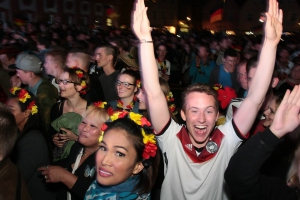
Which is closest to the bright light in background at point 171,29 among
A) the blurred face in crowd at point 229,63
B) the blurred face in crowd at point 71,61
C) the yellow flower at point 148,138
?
the blurred face in crowd at point 229,63

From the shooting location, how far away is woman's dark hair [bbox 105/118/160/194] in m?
2.26

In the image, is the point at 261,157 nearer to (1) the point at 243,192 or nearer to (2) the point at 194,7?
(1) the point at 243,192

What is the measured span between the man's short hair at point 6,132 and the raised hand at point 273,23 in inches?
73.2

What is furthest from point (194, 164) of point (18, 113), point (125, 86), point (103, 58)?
point (103, 58)

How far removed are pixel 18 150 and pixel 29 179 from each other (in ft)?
0.96

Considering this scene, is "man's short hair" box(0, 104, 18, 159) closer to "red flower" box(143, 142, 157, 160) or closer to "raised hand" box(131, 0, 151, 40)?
"red flower" box(143, 142, 157, 160)

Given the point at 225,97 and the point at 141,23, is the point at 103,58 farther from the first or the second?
the point at 141,23

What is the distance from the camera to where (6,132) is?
7.09 feet

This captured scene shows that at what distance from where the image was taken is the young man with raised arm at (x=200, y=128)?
2.29 m

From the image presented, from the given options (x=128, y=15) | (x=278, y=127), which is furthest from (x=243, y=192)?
(x=128, y=15)

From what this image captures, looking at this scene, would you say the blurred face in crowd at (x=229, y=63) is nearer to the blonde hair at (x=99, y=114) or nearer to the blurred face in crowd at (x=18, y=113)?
the blonde hair at (x=99, y=114)

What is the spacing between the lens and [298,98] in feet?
6.03

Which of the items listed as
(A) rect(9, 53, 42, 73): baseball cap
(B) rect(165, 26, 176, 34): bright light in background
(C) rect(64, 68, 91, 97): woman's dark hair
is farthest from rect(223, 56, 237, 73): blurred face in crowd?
(B) rect(165, 26, 176, 34): bright light in background

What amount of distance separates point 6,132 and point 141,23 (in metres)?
1.22
